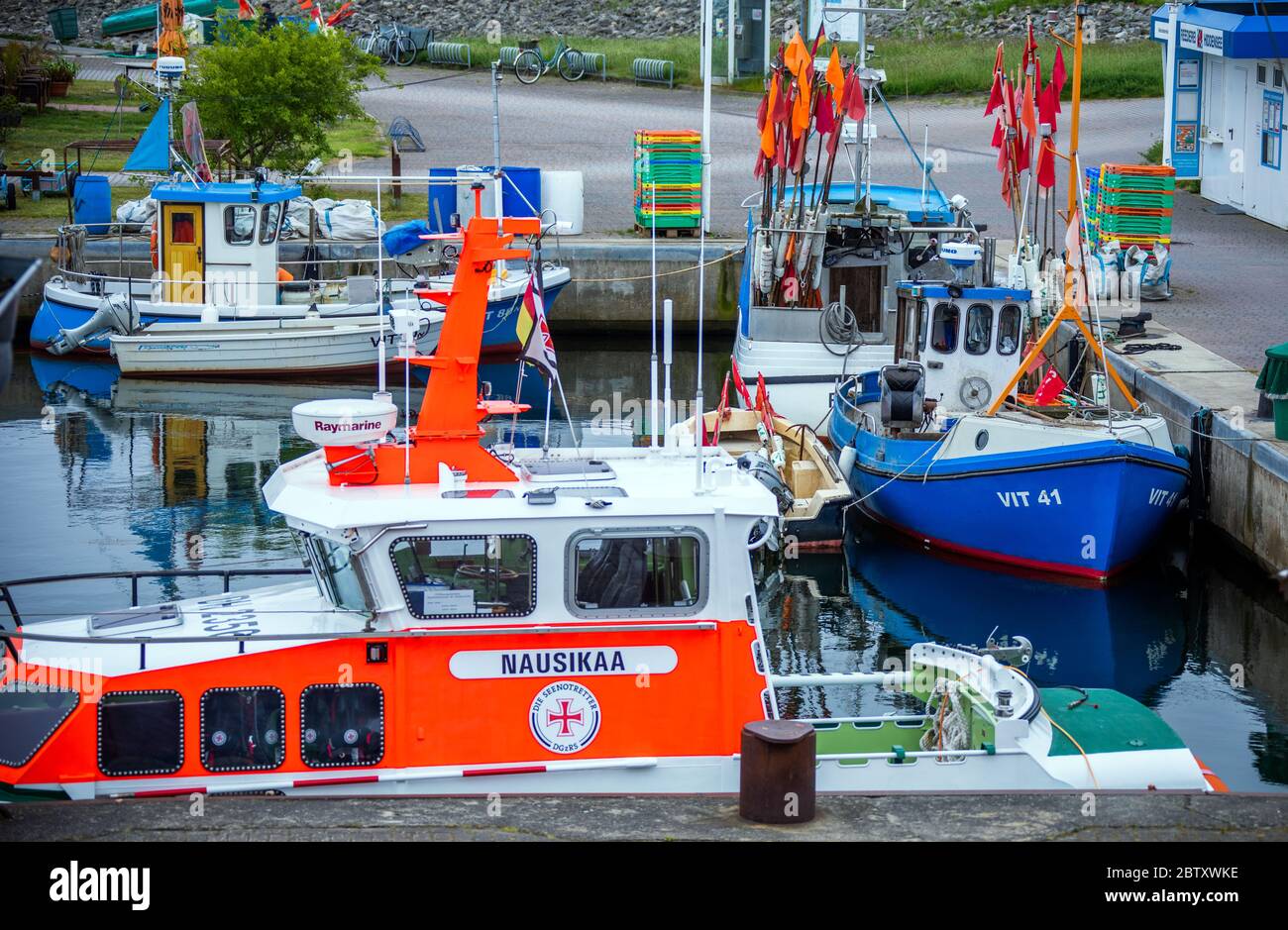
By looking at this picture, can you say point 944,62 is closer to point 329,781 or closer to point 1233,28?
point 1233,28

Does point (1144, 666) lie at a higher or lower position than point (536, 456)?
lower

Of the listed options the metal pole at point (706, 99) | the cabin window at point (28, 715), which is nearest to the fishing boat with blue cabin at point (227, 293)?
the metal pole at point (706, 99)

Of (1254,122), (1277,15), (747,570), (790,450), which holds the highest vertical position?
(1277,15)

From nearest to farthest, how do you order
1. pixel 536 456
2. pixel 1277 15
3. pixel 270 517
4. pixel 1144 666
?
pixel 536 456 → pixel 1144 666 → pixel 270 517 → pixel 1277 15

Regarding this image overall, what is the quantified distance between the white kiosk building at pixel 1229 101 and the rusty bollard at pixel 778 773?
23.3 m

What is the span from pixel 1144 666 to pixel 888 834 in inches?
324

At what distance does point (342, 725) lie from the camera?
7863 millimetres

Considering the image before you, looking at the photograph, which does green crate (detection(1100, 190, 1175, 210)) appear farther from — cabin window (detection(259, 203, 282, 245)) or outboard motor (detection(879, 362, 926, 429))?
cabin window (detection(259, 203, 282, 245))

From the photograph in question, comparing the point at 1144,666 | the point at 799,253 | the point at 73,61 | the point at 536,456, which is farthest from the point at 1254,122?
the point at 73,61

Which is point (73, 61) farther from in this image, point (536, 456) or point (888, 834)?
point (888, 834)

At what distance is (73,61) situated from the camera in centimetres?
4372

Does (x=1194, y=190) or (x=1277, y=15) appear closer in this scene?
(x=1277, y=15)

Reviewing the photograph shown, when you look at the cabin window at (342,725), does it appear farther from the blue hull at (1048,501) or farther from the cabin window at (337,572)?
the blue hull at (1048,501)

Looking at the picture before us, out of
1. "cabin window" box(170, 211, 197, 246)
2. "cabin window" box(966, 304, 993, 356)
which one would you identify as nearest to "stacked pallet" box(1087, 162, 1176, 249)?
"cabin window" box(966, 304, 993, 356)
